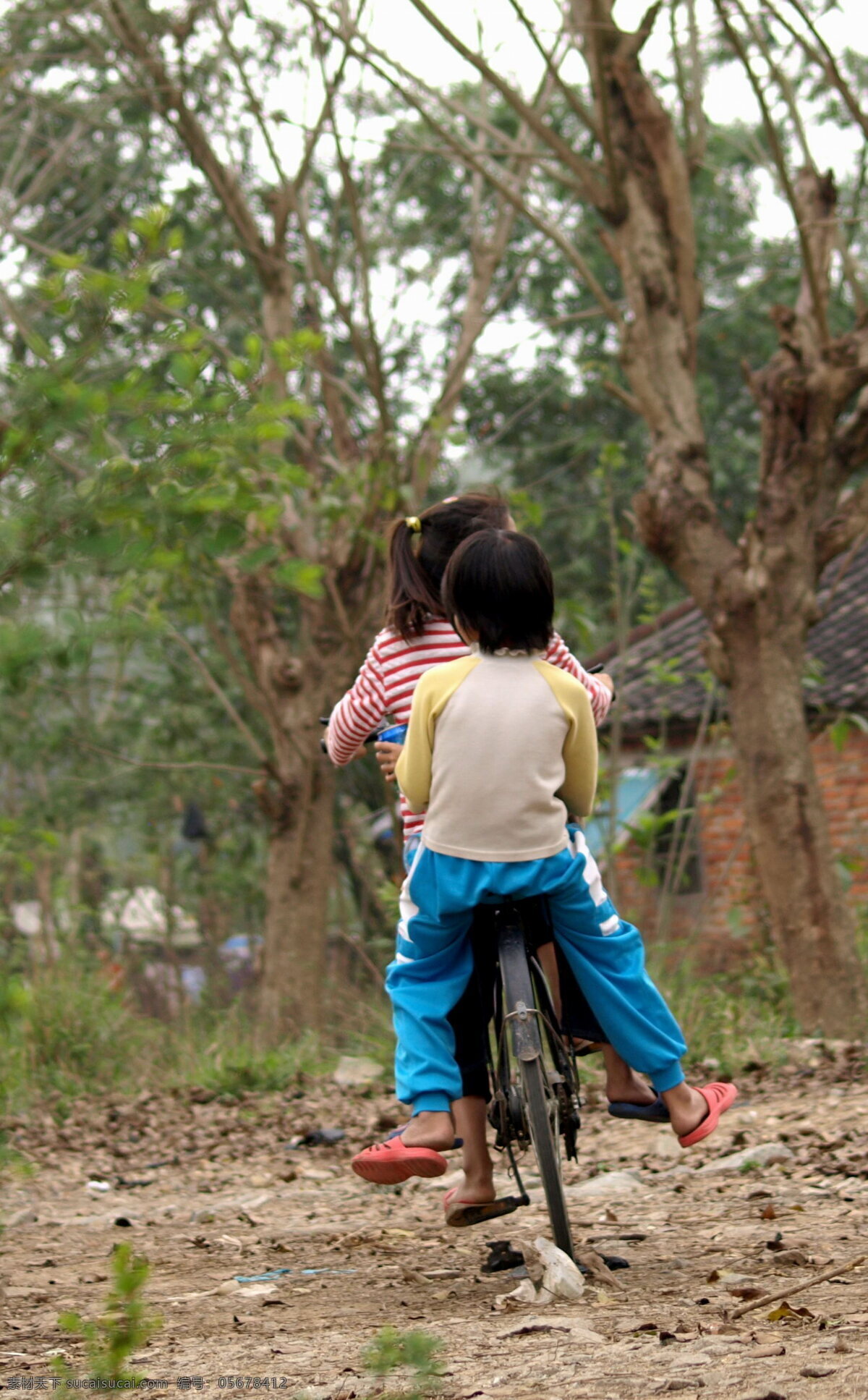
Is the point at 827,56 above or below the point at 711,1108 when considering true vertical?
above

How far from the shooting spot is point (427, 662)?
369cm

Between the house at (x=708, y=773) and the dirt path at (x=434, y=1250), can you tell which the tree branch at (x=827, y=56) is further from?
the dirt path at (x=434, y=1250)

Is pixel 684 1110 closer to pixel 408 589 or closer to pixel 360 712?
pixel 360 712

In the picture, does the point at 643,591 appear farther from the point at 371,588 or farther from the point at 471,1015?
the point at 471,1015

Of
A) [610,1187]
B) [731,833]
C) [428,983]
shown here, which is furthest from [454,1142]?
[731,833]

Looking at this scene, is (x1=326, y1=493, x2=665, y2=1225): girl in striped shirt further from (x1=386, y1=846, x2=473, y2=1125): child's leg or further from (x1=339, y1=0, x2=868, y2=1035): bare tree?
(x1=339, y1=0, x2=868, y2=1035): bare tree

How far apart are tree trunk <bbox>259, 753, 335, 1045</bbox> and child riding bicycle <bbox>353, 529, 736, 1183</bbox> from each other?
23.1 ft

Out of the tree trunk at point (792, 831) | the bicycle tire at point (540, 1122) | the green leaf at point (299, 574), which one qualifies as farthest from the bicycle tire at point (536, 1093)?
the tree trunk at point (792, 831)

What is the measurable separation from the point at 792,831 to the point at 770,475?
1.78m

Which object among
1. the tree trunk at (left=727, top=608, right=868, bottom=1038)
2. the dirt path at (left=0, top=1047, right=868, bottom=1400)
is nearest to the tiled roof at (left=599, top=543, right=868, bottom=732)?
the tree trunk at (left=727, top=608, right=868, bottom=1038)

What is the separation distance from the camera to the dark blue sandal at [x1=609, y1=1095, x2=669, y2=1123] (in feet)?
11.3

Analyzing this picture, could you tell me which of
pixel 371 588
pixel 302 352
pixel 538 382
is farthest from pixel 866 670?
pixel 302 352

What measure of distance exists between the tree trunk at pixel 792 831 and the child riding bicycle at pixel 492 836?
3903 mm

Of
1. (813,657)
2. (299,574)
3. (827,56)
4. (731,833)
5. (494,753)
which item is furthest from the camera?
(731,833)
